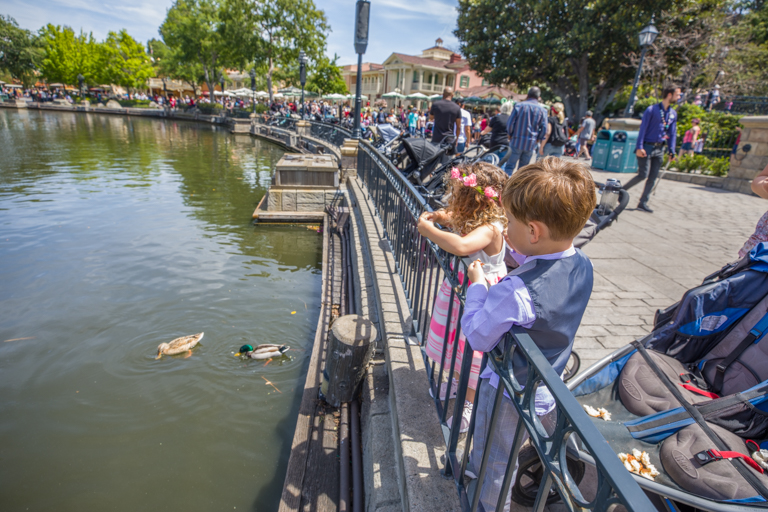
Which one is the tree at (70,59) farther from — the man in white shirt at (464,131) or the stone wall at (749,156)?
the stone wall at (749,156)

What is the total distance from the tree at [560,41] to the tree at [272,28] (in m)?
13.6

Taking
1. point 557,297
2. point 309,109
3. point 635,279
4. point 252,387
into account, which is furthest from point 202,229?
point 309,109

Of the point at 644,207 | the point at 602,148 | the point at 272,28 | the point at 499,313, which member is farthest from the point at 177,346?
the point at 272,28

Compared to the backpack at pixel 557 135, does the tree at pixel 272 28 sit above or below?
above

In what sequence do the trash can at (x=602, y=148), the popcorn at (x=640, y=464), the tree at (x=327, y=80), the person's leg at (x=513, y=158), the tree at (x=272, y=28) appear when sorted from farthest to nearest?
the tree at (x=327, y=80), the tree at (x=272, y=28), the trash can at (x=602, y=148), the person's leg at (x=513, y=158), the popcorn at (x=640, y=464)

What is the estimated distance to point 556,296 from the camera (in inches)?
54.9

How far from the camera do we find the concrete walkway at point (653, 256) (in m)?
3.64

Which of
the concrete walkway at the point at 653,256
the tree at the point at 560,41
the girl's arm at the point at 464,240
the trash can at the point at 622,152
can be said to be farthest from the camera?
the tree at the point at 560,41

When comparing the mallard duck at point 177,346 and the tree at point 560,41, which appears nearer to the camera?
the mallard duck at point 177,346

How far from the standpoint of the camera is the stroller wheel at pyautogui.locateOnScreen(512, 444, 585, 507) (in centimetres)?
183

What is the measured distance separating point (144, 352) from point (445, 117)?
20.6ft

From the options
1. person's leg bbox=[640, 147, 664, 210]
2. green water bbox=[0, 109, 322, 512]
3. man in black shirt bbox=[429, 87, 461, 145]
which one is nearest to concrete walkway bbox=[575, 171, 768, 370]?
person's leg bbox=[640, 147, 664, 210]

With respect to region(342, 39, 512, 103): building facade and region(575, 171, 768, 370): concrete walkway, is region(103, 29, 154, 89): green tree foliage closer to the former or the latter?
region(342, 39, 512, 103): building facade

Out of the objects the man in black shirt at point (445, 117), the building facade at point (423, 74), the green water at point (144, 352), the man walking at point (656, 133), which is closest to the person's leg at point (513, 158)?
the man in black shirt at point (445, 117)
